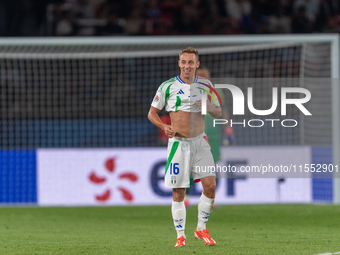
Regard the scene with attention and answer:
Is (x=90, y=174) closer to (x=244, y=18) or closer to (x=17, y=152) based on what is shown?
(x=17, y=152)

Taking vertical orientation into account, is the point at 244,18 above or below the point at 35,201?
above

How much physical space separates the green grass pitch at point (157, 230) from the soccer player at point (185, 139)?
1.29 feet

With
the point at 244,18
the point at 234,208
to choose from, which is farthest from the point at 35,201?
the point at 244,18

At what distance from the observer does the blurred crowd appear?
15070mm

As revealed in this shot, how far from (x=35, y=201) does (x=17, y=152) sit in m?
0.94

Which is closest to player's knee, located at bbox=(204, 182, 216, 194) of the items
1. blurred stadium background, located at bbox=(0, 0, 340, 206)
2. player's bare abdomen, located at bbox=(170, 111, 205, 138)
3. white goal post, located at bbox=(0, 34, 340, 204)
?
player's bare abdomen, located at bbox=(170, 111, 205, 138)

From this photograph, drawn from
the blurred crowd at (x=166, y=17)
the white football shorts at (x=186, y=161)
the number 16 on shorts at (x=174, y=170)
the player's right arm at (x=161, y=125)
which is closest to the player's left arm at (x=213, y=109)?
the white football shorts at (x=186, y=161)

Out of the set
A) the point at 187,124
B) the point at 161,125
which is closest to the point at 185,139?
the point at 187,124

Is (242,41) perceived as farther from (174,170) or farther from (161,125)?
(174,170)

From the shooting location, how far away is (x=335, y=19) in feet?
51.4

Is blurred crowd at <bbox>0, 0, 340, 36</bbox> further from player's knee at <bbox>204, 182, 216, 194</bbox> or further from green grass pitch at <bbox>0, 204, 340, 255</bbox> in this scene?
player's knee at <bbox>204, 182, 216, 194</bbox>

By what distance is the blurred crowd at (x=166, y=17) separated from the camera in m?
15.1

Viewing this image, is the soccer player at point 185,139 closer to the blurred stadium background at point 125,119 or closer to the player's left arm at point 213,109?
the player's left arm at point 213,109

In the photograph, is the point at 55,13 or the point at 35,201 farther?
the point at 55,13
